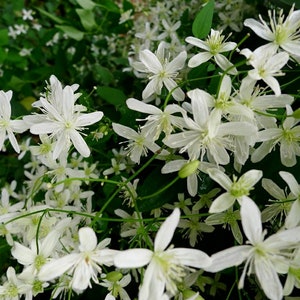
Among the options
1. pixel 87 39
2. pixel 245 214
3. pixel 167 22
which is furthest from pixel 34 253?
pixel 87 39

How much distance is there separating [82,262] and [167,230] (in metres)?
0.10

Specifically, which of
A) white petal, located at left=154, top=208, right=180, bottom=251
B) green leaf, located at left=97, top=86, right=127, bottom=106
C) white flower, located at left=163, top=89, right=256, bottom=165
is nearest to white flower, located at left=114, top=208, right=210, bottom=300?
white petal, located at left=154, top=208, right=180, bottom=251

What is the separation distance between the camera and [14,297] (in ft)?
2.11

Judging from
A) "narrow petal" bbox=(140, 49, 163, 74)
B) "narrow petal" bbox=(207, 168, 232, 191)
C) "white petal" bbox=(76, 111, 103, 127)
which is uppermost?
"narrow petal" bbox=(140, 49, 163, 74)

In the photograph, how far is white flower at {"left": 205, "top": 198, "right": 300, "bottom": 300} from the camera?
19.5 inches

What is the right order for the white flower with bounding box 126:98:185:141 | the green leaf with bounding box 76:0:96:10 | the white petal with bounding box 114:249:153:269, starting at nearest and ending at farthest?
the white petal with bounding box 114:249:153:269 < the white flower with bounding box 126:98:185:141 < the green leaf with bounding box 76:0:96:10

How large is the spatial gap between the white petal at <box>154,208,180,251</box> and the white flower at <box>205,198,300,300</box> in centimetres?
5

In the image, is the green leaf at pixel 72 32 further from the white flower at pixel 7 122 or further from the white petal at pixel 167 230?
the white petal at pixel 167 230

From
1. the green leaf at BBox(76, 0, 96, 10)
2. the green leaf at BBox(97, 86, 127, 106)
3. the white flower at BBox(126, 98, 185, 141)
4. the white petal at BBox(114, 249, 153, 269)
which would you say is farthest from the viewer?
the green leaf at BBox(76, 0, 96, 10)

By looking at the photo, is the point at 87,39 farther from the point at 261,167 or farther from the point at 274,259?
the point at 274,259

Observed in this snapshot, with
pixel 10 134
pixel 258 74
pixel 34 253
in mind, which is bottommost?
pixel 34 253

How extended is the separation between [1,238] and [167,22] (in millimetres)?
589

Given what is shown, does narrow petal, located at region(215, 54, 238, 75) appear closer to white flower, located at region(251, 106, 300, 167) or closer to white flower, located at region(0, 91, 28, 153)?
white flower, located at region(251, 106, 300, 167)

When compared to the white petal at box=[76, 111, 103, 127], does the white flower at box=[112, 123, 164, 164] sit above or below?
below
